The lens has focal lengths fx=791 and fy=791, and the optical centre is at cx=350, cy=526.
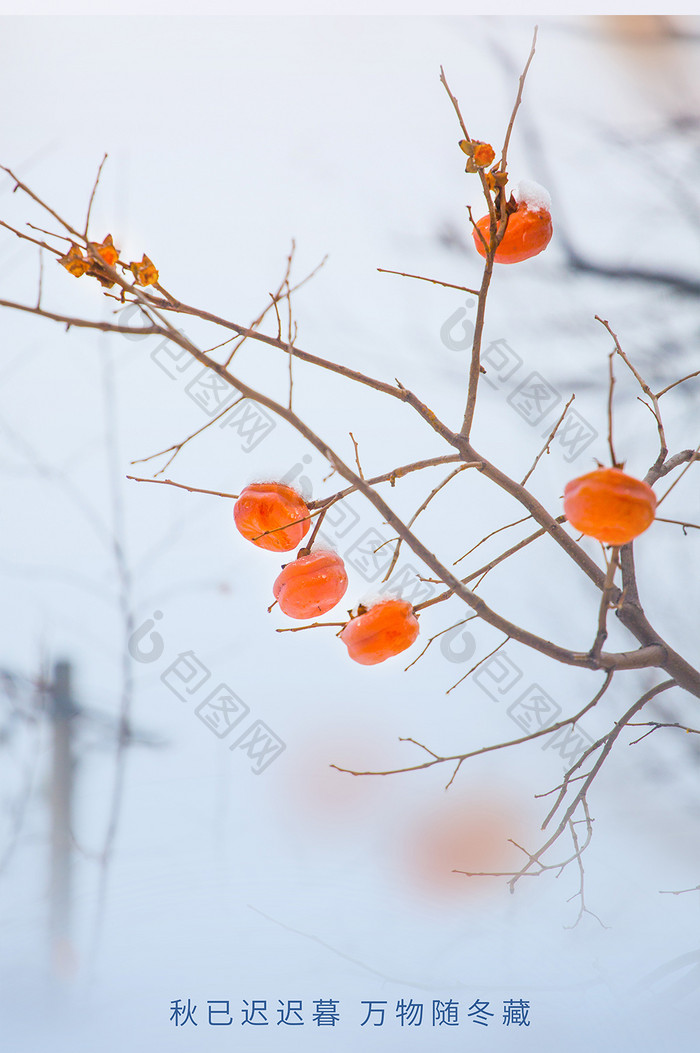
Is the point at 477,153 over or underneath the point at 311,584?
over

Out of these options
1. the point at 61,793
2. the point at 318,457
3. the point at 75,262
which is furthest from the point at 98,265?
the point at 61,793

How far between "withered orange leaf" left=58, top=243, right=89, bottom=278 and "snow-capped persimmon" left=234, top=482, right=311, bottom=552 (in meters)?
0.15

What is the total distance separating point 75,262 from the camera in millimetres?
351

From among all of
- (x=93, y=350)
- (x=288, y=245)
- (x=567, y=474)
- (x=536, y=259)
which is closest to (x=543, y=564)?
(x=567, y=474)

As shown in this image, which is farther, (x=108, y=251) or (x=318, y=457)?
(x=318, y=457)

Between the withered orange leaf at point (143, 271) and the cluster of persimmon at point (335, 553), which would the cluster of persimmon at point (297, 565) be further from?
the withered orange leaf at point (143, 271)

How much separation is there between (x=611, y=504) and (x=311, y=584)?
176 mm

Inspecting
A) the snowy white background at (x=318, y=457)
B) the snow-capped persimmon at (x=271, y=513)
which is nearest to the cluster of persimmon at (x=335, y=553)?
the snow-capped persimmon at (x=271, y=513)

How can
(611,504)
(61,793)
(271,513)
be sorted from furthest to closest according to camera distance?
(61,793) < (271,513) < (611,504)

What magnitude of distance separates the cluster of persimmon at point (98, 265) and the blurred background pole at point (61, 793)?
62 cm

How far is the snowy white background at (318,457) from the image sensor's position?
2.84ft

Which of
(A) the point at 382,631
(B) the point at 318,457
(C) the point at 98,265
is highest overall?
(B) the point at 318,457

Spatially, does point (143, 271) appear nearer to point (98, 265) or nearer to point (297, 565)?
point (98, 265)

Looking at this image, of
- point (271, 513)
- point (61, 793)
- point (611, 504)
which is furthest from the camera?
point (61, 793)
